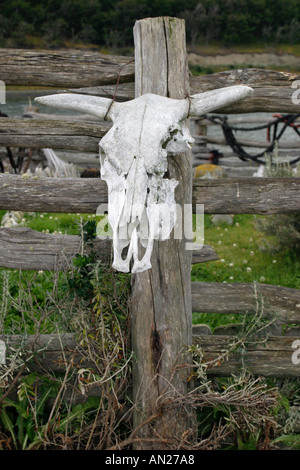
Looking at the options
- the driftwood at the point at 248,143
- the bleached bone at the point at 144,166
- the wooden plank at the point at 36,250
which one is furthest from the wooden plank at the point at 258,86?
the driftwood at the point at 248,143

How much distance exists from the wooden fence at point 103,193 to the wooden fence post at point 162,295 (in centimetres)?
33

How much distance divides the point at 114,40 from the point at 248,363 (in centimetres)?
3574

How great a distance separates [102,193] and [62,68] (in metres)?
0.79

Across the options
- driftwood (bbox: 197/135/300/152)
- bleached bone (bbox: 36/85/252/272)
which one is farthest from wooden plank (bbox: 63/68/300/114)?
driftwood (bbox: 197/135/300/152)

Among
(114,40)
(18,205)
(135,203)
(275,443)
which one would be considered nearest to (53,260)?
(18,205)

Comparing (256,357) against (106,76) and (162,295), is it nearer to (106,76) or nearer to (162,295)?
(162,295)

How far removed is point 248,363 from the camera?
272cm

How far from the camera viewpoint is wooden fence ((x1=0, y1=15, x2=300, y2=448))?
275cm

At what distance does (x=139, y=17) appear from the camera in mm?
42438

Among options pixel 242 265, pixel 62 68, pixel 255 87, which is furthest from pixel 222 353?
pixel 242 265

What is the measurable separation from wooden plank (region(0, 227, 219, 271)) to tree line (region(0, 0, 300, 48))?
38290mm

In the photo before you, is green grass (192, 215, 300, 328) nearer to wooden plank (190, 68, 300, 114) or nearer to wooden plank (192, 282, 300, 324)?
wooden plank (192, 282, 300, 324)

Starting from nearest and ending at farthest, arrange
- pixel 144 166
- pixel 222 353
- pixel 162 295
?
pixel 144 166 → pixel 162 295 → pixel 222 353
